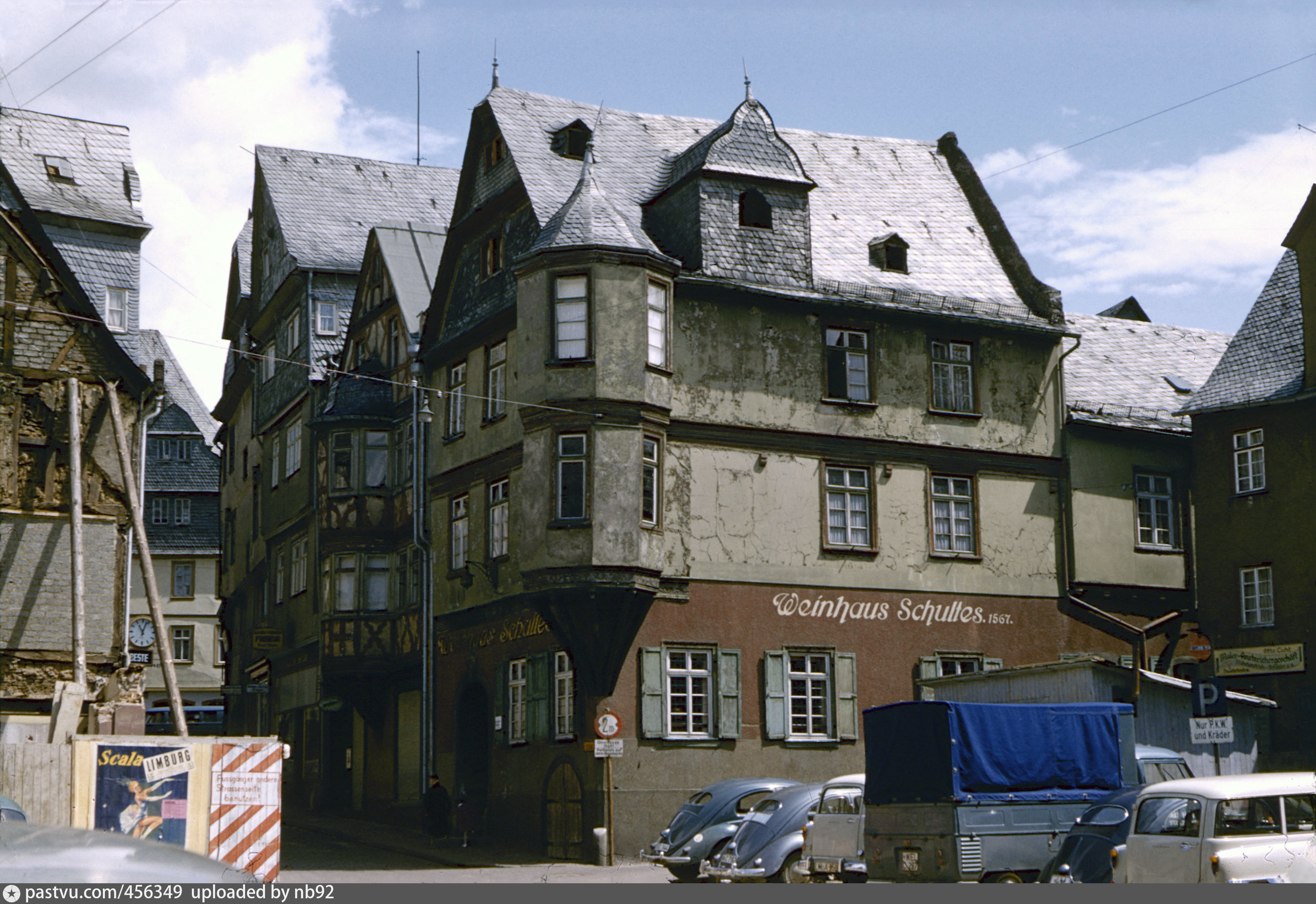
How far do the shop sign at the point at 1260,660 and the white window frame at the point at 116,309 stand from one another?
24951mm

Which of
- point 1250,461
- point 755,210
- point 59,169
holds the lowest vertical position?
point 1250,461

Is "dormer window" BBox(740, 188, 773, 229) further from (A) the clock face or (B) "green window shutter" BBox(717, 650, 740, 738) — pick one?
(A) the clock face

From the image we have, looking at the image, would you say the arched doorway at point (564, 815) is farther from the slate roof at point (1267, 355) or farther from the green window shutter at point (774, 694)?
the slate roof at point (1267, 355)

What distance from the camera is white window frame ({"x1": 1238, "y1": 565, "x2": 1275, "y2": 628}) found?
35406 millimetres

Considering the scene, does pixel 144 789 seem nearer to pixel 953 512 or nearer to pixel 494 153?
pixel 953 512

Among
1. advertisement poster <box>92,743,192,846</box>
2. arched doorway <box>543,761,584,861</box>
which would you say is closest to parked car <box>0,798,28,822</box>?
advertisement poster <box>92,743,192,846</box>

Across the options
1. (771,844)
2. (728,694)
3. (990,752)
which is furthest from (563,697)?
(990,752)

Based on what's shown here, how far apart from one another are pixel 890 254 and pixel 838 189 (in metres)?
2.48

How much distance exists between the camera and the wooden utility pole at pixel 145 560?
2511 centimetres

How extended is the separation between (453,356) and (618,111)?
678cm

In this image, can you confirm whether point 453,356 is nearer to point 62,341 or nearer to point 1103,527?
point 62,341

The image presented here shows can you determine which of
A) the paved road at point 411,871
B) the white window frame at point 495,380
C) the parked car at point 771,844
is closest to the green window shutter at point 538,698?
the paved road at point 411,871

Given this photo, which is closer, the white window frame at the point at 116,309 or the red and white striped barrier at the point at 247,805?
the red and white striped barrier at the point at 247,805

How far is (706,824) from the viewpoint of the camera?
24984mm
